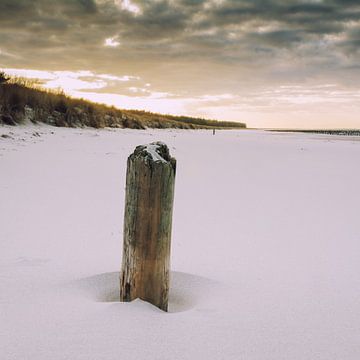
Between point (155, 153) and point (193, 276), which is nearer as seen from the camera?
point (155, 153)

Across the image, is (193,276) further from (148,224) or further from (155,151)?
(155,151)

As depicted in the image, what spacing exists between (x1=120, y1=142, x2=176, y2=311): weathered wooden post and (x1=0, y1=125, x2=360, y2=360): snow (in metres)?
0.11

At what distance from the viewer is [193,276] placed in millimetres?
2479

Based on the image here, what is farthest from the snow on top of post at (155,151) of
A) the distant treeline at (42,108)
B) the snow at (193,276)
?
the distant treeline at (42,108)

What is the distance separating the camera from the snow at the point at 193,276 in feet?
5.39

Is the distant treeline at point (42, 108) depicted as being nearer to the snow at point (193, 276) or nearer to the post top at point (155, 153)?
the snow at point (193, 276)

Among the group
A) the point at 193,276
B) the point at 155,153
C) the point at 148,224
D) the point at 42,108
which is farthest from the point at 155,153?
the point at 42,108

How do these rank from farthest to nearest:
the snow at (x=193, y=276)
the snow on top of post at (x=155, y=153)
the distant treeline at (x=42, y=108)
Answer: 1. the distant treeline at (x=42, y=108)
2. the snow on top of post at (x=155, y=153)
3. the snow at (x=193, y=276)

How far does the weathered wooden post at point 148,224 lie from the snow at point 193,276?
4.5 inches

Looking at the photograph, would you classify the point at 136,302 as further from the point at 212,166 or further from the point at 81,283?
the point at 212,166

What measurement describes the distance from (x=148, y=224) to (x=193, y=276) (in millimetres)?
747

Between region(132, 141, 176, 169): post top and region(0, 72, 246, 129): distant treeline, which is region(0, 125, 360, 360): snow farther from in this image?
region(0, 72, 246, 129): distant treeline

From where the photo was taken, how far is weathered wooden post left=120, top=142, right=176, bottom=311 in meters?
1.88

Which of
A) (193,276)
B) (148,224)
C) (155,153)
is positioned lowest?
(193,276)
